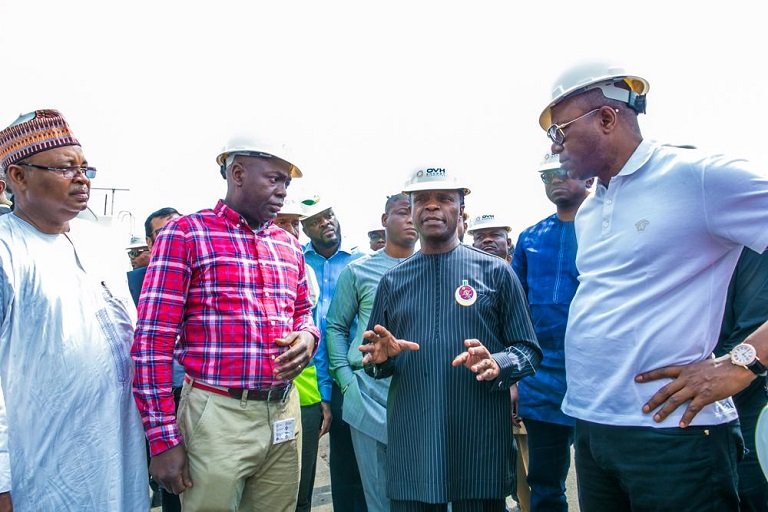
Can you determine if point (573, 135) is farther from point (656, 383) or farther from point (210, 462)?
point (210, 462)

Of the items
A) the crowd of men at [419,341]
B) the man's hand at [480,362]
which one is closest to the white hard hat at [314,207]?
the crowd of men at [419,341]

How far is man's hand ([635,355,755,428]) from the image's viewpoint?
67.4 inches

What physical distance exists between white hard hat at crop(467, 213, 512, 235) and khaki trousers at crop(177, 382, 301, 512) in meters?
3.97

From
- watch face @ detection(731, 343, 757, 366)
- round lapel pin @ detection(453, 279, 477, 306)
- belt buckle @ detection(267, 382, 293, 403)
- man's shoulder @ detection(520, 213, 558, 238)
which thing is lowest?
belt buckle @ detection(267, 382, 293, 403)

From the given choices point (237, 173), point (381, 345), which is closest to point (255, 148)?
point (237, 173)

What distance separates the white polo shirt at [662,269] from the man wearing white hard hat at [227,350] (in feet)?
4.58

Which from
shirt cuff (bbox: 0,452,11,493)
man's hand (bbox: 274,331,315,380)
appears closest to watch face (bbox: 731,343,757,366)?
man's hand (bbox: 274,331,315,380)

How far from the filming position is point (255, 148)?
266cm

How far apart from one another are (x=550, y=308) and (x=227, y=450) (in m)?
2.08

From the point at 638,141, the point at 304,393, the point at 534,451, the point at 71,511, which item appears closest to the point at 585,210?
the point at 638,141

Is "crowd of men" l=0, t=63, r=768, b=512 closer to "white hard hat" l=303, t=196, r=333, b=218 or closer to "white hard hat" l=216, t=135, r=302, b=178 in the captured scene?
"white hard hat" l=216, t=135, r=302, b=178

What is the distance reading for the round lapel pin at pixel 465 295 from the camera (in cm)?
269

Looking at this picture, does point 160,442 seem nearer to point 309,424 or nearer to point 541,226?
point 309,424

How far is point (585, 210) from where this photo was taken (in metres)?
2.36
